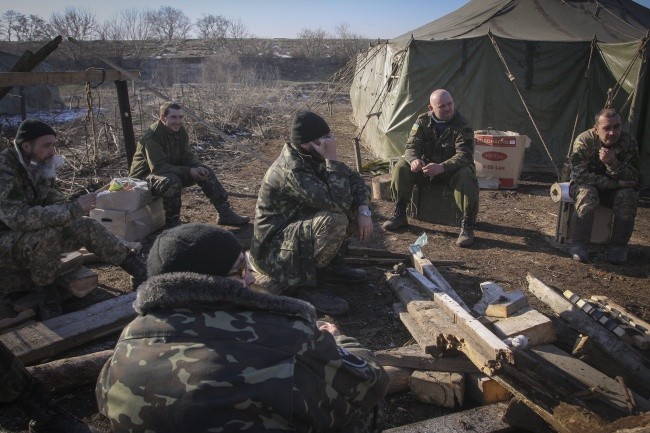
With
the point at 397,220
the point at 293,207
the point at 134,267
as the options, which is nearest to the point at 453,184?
the point at 397,220

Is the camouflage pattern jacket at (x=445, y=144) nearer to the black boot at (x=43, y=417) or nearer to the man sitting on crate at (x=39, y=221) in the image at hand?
the man sitting on crate at (x=39, y=221)

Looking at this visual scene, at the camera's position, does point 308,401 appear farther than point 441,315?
No

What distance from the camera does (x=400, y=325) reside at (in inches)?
153

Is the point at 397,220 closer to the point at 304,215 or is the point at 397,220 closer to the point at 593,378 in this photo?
the point at 304,215

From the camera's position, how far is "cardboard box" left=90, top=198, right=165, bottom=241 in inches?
211

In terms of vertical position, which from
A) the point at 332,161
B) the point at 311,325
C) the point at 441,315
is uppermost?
the point at 332,161

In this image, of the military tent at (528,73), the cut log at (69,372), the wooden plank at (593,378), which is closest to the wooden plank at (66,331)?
the cut log at (69,372)

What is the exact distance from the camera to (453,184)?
588 centimetres

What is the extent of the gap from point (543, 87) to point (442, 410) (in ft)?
24.2

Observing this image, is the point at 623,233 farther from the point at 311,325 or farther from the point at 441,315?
the point at 311,325

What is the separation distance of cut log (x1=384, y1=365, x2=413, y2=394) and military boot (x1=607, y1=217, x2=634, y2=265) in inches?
128

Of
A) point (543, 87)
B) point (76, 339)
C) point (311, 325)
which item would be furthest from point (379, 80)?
point (311, 325)

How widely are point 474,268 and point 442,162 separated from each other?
60.5 inches

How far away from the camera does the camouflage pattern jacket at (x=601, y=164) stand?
511cm
